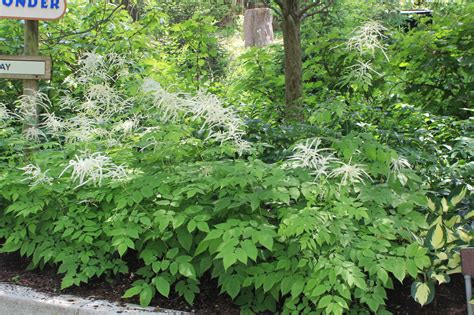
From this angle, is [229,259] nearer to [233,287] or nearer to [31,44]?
[233,287]

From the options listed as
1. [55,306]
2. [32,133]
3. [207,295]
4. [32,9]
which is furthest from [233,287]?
[32,9]

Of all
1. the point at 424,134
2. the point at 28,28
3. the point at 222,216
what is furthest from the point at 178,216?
the point at 28,28

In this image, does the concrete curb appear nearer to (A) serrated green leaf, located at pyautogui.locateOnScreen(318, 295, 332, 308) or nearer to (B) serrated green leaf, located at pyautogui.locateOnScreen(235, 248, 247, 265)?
(B) serrated green leaf, located at pyautogui.locateOnScreen(235, 248, 247, 265)

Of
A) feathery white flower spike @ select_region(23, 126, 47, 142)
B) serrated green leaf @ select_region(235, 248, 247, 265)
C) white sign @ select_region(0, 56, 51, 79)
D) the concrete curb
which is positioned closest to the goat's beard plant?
serrated green leaf @ select_region(235, 248, 247, 265)

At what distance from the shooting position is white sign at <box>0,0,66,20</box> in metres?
4.70

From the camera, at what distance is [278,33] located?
69.4 ft

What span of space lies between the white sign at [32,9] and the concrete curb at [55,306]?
2.48 meters

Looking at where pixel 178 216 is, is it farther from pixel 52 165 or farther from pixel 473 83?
pixel 473 83

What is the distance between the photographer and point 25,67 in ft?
15.6

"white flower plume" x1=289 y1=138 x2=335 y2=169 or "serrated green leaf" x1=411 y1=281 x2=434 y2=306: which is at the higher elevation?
"white flower plume" x1=289 y1=138 x2=335 y2=169

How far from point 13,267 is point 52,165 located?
88 centimetres

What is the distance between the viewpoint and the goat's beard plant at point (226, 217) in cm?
292

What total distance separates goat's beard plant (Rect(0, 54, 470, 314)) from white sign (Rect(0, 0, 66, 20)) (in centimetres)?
140

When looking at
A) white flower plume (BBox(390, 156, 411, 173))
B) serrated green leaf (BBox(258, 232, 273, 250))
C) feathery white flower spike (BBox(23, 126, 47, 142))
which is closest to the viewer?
serrated green leaf (BBox(258, 232, 273, 250))
